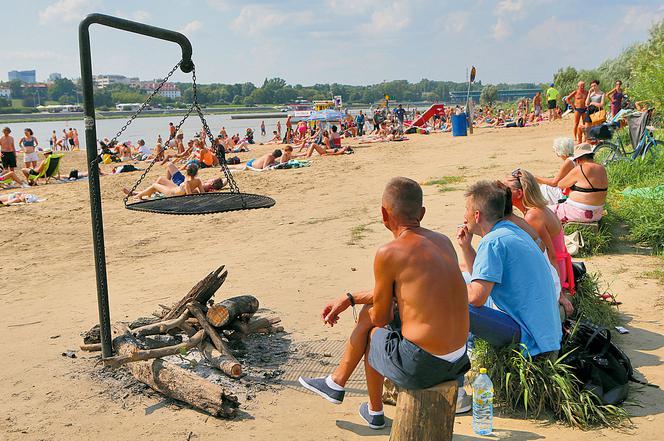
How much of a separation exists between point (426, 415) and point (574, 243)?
4.70 m

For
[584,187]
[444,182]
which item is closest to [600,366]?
[584,187]

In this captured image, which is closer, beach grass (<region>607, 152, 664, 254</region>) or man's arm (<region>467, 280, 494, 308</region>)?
man's arm (<region>467, 280, 494, 308</region>)

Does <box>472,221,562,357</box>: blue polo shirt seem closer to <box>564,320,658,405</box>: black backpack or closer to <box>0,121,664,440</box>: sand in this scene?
<box>564,320,658,405</box>: black backpack

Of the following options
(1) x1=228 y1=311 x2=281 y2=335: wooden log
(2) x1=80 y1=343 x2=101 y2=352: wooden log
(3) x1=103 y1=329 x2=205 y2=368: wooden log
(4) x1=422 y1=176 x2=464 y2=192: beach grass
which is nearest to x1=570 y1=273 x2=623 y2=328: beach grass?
(1) x1=228 y1=311 x2=281 y2=335: wooden log

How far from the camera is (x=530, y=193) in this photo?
4.92 metres

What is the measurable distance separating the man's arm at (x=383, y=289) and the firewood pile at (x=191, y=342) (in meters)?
1.26

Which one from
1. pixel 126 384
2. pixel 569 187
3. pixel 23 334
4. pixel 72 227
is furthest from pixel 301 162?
pixel 126 384

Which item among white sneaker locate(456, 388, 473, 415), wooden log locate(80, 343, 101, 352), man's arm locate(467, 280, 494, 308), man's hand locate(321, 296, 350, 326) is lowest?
wooden log locate(80, 343, 101, 352)

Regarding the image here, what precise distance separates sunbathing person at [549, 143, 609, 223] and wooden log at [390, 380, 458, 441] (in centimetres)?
464

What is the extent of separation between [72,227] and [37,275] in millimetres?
3357

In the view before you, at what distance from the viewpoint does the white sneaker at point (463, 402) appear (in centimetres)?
403

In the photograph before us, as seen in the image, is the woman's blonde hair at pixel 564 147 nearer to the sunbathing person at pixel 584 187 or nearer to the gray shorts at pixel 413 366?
the sunbathing person at pixel 584 187

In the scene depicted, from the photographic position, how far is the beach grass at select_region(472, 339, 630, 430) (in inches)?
147

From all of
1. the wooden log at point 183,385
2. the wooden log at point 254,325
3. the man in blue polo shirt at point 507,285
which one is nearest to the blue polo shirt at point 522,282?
the man in blue polo shirt at point 507,285
